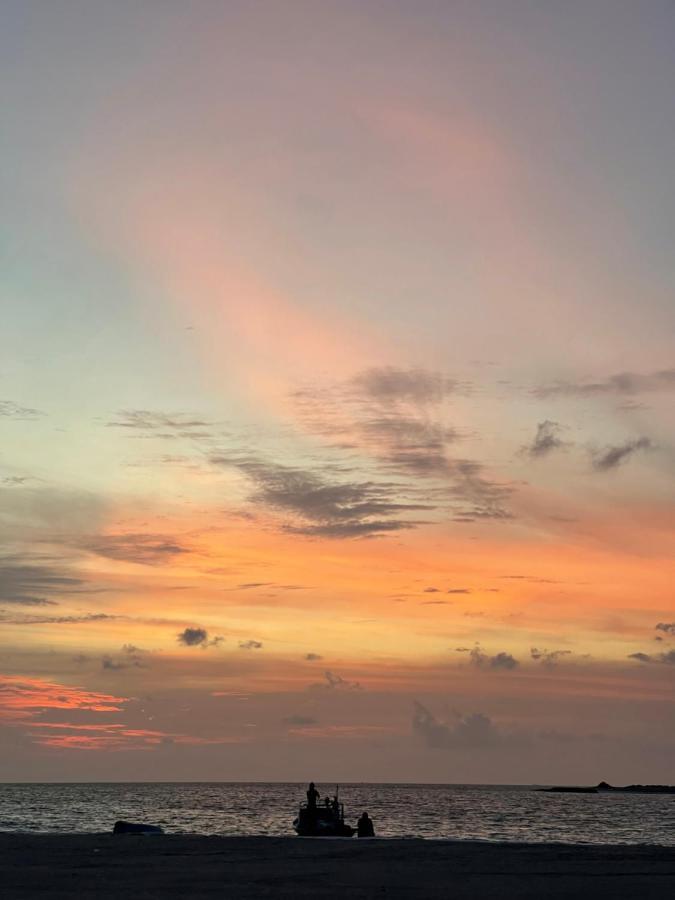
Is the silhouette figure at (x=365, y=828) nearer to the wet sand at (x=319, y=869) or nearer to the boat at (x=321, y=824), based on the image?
the boat at (x=321, y=824)

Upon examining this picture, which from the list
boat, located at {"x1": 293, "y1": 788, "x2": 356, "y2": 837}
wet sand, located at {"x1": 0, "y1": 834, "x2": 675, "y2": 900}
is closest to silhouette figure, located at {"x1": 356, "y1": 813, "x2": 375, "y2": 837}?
boat, located at {"x1": 293, "y1": 788, "x2": 356, "y2": 837}

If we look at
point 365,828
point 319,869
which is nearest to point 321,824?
point 365,828

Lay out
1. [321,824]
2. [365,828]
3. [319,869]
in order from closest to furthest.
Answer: [319,869] → [365,828] → [321,824]

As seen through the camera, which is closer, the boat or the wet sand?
the wet sand

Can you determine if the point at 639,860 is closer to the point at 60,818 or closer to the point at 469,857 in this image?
the point at 469,857

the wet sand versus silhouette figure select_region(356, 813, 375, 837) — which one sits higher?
the wet sand

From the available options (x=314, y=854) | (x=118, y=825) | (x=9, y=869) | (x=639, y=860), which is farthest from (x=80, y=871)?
(x=118, y=825)

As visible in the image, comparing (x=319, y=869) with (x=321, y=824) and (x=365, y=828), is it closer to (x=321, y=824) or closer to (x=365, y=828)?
(x=365, y=828)

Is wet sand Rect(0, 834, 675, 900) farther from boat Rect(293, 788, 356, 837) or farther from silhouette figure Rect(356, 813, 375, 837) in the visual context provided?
boat Rect(293, 788, 356, 837)

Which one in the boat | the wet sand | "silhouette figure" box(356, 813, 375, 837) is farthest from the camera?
the boat

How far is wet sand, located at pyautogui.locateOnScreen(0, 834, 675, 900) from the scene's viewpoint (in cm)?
2622

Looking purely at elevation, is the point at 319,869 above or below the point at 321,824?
above

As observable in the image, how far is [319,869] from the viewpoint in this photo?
32.1 meters

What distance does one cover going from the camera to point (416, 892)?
2606 cm
